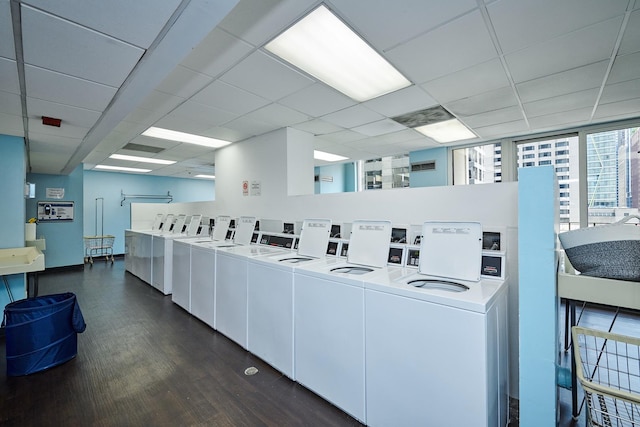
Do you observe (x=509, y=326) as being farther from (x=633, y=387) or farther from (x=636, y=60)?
(x=636, y=60)

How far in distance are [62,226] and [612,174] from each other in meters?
10.0

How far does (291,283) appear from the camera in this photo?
6.60ft

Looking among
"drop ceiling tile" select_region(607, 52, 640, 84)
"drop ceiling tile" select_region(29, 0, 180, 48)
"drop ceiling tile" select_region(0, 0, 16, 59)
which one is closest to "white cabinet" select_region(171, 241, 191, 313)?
"drop ceiling tile" select_region(0, 0, 16, 59)

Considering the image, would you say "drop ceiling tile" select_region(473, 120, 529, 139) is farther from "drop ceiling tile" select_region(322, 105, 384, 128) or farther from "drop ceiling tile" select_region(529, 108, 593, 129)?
"drop ceiling tile" select_region(322, 105, 384, 128)

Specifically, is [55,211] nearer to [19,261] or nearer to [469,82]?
[19,261]

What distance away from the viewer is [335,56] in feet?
6.85

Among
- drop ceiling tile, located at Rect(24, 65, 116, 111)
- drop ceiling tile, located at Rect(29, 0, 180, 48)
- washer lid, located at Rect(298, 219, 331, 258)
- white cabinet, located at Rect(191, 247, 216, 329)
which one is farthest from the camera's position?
white cabinet, located at Rect(191, 247, 216, 329)

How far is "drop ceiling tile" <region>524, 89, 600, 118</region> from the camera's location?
2.76 meters

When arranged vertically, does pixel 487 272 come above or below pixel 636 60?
below

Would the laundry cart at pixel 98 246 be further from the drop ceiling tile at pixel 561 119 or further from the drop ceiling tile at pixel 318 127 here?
the drop ceiling tile at pixel 561 119

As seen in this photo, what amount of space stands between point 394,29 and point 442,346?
1.86 meters

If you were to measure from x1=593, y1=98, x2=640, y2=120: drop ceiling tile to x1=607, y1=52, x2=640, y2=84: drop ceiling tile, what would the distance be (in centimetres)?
75

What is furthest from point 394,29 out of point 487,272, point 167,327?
point 167,327

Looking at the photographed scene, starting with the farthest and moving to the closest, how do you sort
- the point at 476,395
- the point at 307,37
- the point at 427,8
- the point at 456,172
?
the point at 456,172 < the point at 307,37 < the point at 427,8 < the point at 476,395
